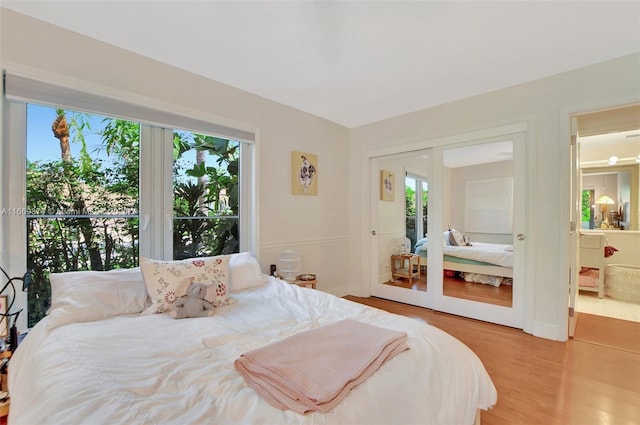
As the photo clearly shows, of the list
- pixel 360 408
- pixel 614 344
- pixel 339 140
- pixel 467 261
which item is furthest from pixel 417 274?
pixel 360 408

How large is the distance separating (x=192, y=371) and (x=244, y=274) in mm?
1298

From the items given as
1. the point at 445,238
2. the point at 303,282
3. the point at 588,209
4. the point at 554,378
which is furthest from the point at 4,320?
the point at 588,209

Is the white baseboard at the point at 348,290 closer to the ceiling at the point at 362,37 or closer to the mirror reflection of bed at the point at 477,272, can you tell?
the mirror reflection of bed at the point at 477,272

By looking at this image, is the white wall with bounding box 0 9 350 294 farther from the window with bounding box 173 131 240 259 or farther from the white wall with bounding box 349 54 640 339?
the white wall with bounding box 349 54 640 339

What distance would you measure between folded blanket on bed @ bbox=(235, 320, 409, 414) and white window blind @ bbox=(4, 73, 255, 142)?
2.04 meters

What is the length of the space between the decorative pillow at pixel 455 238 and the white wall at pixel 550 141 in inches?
25.9

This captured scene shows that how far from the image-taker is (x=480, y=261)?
3.26 m

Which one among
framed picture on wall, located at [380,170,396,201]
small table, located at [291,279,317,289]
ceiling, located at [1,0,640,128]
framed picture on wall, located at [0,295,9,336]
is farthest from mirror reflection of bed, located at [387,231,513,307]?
framed picture on wall, located at [0,295,9,336]

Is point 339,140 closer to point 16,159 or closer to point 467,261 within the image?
point 467,261

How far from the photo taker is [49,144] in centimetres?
202

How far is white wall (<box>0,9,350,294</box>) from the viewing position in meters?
1.92

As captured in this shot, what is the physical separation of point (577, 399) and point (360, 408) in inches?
71.5

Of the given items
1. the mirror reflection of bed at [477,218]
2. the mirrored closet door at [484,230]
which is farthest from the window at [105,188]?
the mirrored closet door at [484,230]

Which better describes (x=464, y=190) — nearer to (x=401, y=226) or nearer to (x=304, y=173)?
(x=401, y=226)
